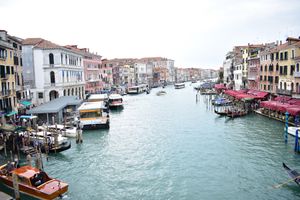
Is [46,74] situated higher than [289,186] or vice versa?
[46,74]

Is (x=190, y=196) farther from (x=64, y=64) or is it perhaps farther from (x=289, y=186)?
(x=64, y=64)

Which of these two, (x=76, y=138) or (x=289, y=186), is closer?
(x=289, y=186)

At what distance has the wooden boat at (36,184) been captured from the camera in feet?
40.7

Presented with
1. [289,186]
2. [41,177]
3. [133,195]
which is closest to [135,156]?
[133,195]

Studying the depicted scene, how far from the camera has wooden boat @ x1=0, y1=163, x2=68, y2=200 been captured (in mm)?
12414

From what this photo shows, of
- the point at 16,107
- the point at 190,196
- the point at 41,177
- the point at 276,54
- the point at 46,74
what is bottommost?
the point at 190,196

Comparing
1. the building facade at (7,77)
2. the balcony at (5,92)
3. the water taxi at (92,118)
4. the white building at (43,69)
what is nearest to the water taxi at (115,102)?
the white building at (43,69)

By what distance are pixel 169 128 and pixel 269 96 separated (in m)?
18.1

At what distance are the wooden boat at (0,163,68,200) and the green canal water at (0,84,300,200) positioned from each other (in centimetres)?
97

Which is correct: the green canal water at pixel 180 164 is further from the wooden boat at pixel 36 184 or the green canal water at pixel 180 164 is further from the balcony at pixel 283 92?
the balcony at pixel 283 92

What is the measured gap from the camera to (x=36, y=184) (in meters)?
12.9

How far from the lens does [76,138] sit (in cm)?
2298

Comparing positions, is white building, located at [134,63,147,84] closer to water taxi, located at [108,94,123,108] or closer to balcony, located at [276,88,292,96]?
water taxi, located at [108,94,123,108]

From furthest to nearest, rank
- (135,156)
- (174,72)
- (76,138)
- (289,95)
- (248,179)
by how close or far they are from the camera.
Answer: (174,72), (289,95), (76,138), (135,156), (248,179)
